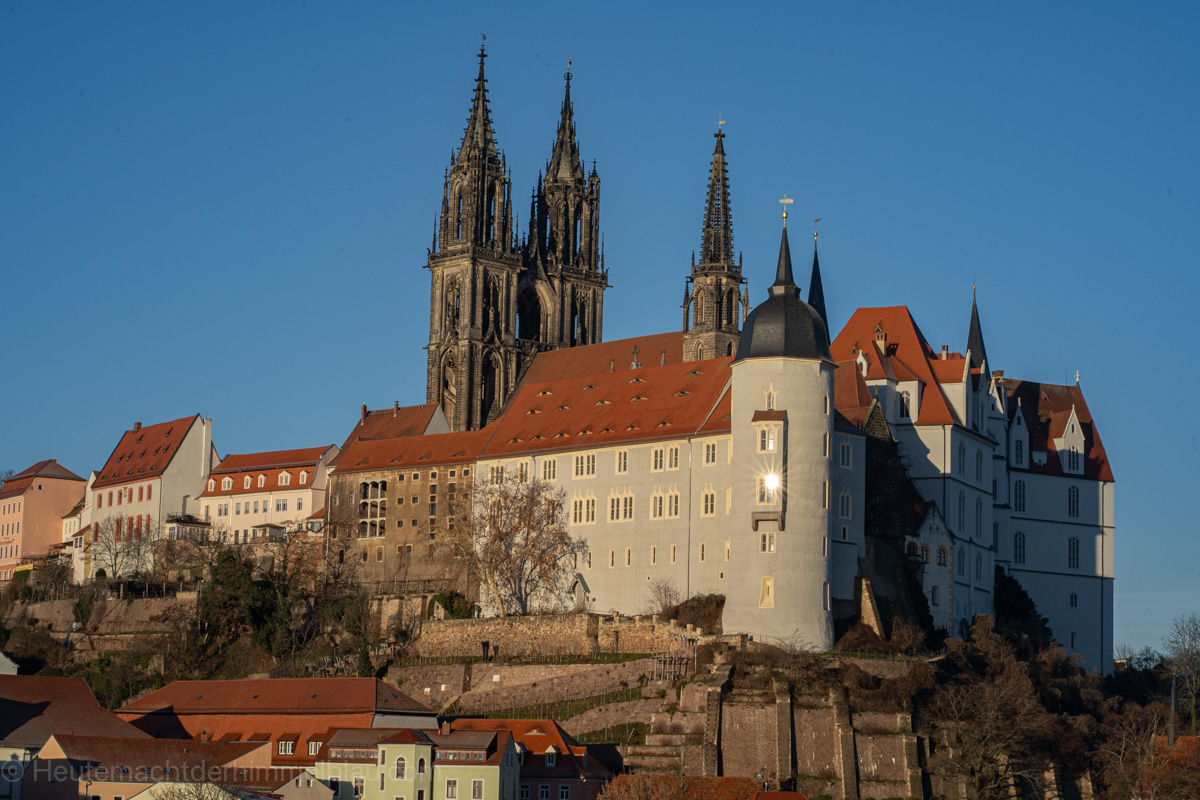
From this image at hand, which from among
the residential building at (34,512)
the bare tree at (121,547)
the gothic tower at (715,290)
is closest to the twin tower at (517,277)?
the gothic tower at (715,290)

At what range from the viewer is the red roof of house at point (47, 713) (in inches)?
3322

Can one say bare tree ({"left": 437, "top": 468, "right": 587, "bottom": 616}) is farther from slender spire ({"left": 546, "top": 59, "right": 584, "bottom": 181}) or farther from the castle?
slender spire ({"left": 546, "top": 59, "right": 584, "bottom": 181})

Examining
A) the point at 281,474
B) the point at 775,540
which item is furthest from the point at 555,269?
the point at 775,540

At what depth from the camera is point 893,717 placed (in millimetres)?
82062

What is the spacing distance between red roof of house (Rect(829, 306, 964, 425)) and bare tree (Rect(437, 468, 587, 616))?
16.6 meters

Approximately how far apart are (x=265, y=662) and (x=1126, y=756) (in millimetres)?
42062

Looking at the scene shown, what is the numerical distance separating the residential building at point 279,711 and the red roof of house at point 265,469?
31786 mm

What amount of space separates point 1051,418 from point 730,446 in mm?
28606

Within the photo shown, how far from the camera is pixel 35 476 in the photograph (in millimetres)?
139375

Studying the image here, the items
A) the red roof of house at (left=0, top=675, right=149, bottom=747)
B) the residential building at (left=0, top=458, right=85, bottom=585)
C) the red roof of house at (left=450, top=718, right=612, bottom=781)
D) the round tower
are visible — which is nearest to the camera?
the red roof of house at (left=450, top=718, right=612, bottom=781)

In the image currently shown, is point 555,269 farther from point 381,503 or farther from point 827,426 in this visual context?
point 827,426

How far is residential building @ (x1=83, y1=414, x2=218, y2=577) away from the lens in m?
123

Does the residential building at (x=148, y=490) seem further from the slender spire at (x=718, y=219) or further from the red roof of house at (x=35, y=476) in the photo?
the slender spire at (x=718, y=219)

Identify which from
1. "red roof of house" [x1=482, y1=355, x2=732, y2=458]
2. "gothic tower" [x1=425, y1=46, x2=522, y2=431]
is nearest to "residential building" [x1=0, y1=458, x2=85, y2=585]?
"gothic tower" [x1=425, y1=46, x2=522, y2=431]
